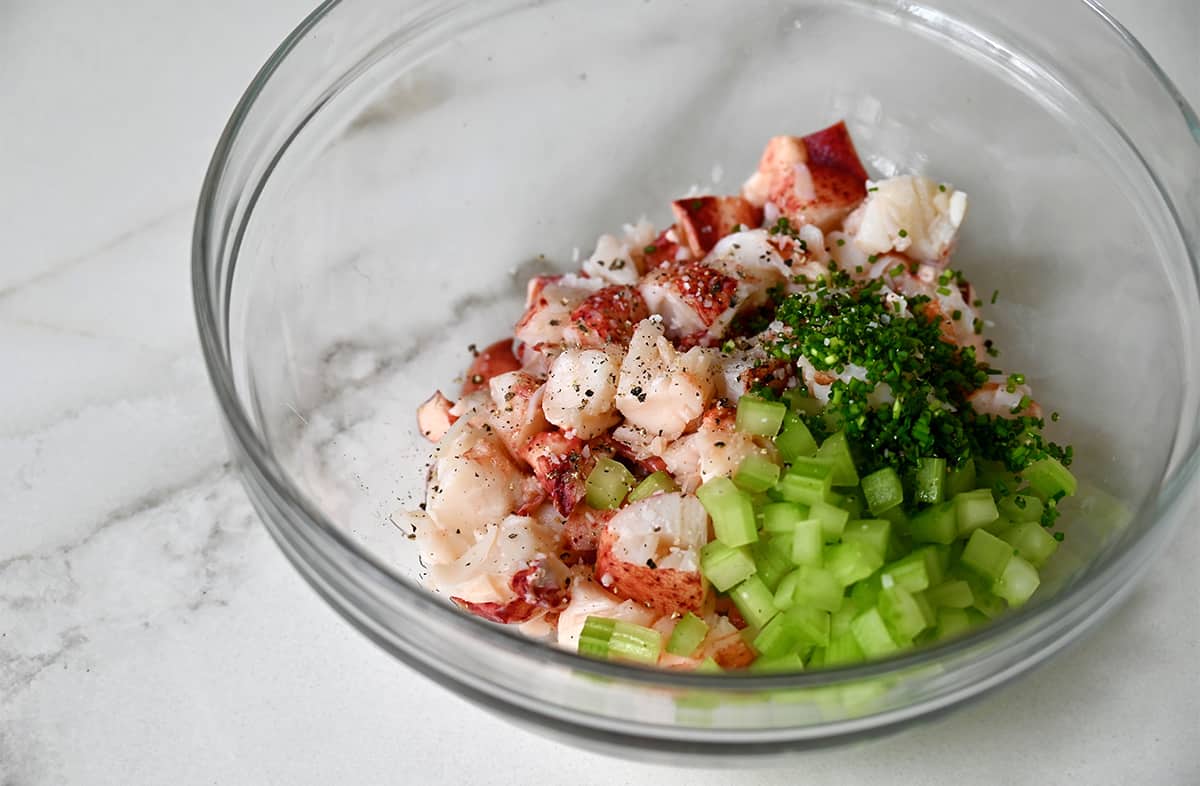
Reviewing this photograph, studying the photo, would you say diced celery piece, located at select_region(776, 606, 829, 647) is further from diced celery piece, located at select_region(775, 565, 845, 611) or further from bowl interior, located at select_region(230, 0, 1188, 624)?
bowl interior, located at select_region(230, 0, 1188, 624)

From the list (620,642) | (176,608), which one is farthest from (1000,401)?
(176,608)

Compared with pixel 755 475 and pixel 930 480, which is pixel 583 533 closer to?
pixel 755 475

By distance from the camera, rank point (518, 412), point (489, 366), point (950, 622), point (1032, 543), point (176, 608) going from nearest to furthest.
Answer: point (950, 622)
point (1032, 543)
point (518, 412)
point (176, 608)
point (489, 366)

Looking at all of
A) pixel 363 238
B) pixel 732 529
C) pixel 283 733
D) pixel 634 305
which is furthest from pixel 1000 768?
pixel 363 238

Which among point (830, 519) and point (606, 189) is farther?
point (606, 189)

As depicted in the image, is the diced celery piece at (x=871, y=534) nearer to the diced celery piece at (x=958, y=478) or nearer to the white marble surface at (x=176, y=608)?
the diced celery piece at (x=958, y=478)

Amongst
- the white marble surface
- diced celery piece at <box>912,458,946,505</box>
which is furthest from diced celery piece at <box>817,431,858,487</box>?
the white marble surface

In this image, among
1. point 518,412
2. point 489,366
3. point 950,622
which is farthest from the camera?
point 489,366

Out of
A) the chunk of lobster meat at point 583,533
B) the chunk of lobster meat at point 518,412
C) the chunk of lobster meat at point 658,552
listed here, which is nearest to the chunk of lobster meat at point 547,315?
the chunk of lobster meat at point 518,412
